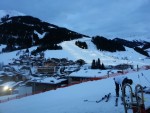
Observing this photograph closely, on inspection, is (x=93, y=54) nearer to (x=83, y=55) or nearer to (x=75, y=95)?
(x=83, y=55)

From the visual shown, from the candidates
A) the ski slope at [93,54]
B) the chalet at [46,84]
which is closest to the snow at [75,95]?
the ski slope at [93,54]

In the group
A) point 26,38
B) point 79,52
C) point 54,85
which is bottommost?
point 54,85

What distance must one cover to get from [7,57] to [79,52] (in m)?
43.9

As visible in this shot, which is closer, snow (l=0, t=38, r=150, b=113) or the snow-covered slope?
snow (l=0, t=38, r=150, b=113)

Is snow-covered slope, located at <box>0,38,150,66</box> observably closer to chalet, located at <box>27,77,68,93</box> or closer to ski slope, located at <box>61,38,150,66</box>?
ski slope, located at <box>61,38,150,66</box>

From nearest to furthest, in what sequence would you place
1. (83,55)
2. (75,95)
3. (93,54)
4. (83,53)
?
(75,95) < (83,55) < (93,54) < (83,53)

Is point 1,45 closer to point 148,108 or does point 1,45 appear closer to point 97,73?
point 97,73

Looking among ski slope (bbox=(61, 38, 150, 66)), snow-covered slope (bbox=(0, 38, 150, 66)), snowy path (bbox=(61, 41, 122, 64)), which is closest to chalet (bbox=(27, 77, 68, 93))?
ski slope (bbox=(61, 38, 150, 66))

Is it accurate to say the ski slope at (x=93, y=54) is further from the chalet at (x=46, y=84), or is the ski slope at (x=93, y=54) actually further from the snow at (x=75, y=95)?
the chalet at (x=46, y=84)

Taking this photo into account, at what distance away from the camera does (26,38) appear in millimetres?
197375

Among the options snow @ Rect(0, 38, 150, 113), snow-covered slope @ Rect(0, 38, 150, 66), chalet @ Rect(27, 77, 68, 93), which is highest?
snow-covered slope @ Rect(0, 38, 150, 66)

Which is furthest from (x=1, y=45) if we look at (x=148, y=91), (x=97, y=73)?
(x=148, y=91)

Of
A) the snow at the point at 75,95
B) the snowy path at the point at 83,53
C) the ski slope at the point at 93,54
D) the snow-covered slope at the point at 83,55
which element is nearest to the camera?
the snow at the point at 75,95

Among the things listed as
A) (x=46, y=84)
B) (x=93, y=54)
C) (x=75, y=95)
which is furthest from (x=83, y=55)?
(x=75, y=95)
